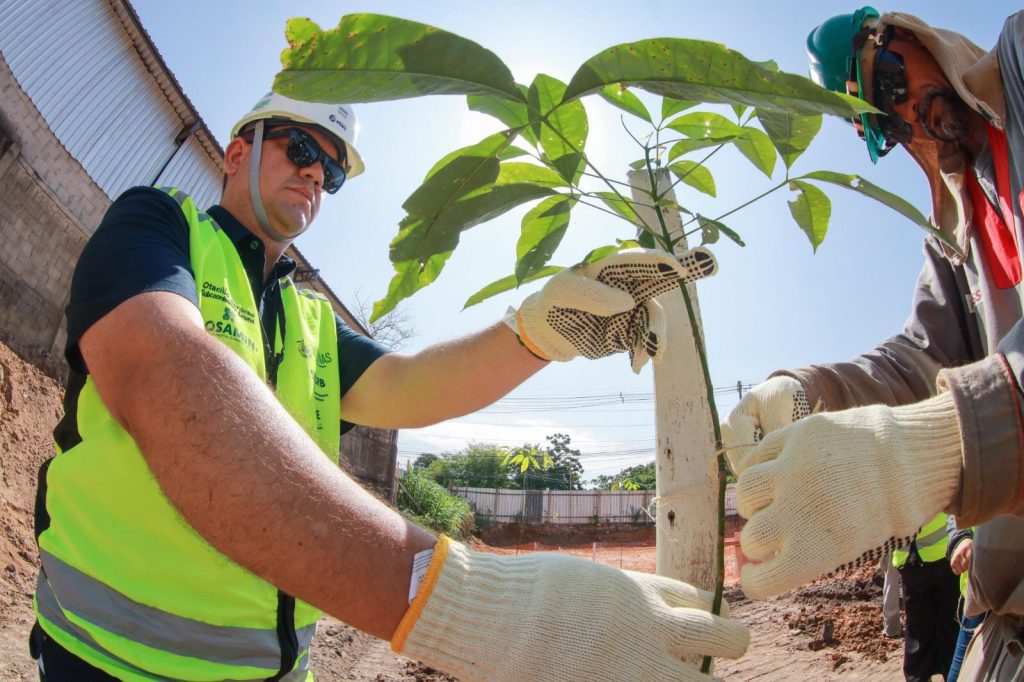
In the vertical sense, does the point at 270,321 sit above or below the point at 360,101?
below

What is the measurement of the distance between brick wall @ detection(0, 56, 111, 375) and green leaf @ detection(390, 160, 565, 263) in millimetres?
6183

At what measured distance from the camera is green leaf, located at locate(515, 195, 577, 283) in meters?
1.38

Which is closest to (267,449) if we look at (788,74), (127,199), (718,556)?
(718,556)

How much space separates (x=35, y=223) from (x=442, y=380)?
243 inches

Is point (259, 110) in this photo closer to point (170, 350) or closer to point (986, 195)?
point (170, 350)

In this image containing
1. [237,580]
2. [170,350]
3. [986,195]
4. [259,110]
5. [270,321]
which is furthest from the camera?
[259,110]

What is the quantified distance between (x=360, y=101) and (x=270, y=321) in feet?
3.39

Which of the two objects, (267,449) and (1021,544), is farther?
(1021,544)

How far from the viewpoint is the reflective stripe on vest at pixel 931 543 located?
3.83 m

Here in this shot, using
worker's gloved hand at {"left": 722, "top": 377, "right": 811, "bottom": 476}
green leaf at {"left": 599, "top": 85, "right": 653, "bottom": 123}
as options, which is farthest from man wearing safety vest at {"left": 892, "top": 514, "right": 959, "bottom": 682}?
green leaf at {"left": 599, "top": 85, "right": 653, "bottom": 123}

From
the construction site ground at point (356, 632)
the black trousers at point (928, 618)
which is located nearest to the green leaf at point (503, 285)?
the construction site ground at point (356, 632)

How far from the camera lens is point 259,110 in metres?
2.10

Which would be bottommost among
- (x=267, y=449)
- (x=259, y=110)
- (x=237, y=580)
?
(x=237, y=580)

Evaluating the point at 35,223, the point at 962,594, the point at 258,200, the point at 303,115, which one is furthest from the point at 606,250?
the point at 35,223
